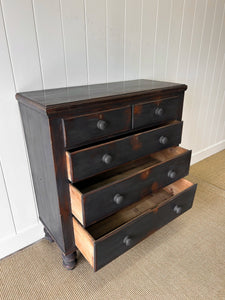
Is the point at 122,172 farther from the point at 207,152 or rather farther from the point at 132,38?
the point at 207,152

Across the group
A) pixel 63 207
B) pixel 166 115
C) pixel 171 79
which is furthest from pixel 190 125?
pixel 63 207

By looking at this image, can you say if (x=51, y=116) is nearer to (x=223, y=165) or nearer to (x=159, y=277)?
(x=159, y=277)

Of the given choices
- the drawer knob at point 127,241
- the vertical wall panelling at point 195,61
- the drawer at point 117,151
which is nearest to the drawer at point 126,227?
the drawer knob at point 127,241

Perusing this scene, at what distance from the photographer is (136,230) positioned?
1.09m

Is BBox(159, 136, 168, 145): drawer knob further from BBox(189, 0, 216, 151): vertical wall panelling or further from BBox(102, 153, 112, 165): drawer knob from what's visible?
BBox(189, 0, 216, 151): vertical wall panelling

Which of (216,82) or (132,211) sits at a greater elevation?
(216,82)

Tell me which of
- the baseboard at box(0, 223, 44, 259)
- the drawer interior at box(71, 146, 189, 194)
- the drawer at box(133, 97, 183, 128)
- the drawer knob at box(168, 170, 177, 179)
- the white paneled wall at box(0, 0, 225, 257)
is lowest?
the baseboard at box(0, 223, 44, 259)

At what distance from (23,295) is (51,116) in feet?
2.83

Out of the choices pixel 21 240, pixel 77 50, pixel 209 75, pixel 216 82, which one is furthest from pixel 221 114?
pixel 21 240

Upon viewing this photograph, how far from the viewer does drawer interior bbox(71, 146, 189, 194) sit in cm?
106

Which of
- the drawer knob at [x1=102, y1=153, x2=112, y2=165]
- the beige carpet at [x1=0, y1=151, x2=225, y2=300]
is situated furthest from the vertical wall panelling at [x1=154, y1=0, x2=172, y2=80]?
the beige carpet at [x1=0, y1=151, x2=225, y2=300]

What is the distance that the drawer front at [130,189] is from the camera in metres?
0.96

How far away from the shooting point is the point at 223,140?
256 centimetres

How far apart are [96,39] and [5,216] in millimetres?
1067
